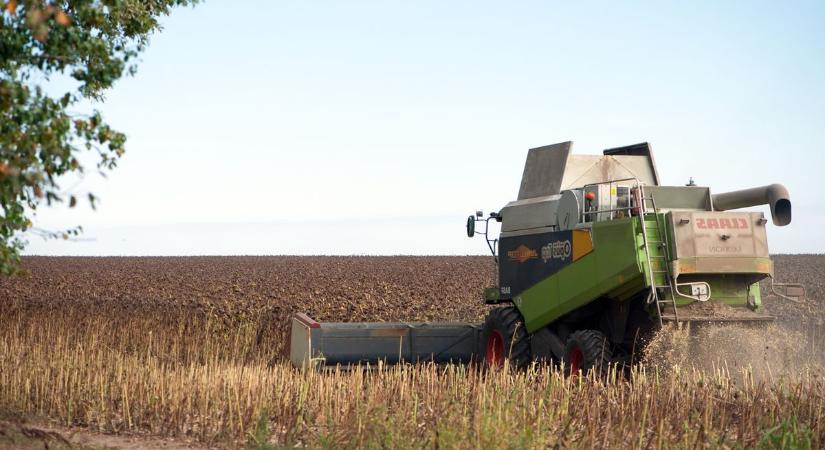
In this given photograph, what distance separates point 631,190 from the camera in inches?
433

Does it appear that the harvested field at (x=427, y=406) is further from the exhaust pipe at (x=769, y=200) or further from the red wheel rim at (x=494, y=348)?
the red wheel rim at (x=494, y=348)

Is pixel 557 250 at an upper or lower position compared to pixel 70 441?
upper

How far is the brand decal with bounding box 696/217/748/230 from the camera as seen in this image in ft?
34.8

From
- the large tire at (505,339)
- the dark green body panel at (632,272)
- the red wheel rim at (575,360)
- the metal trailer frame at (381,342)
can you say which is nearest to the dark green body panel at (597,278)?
the dark green body panel at (632,272)


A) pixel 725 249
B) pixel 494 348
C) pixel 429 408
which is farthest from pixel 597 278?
A: pixel 429 408

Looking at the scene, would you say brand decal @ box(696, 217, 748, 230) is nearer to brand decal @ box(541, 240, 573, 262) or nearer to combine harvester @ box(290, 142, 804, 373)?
combine harvester @ box(290, 142, 804, 373)

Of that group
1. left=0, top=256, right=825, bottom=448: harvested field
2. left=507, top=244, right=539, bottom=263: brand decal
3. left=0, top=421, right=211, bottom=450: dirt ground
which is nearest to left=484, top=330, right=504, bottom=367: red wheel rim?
left=507, top=244, right=539, bottom=263: brand decal

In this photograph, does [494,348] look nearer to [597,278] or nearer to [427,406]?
[597,278]

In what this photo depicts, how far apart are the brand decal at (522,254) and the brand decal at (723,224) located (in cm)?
264

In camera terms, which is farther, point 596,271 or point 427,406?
point 596,271

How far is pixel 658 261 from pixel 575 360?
5.64 ft

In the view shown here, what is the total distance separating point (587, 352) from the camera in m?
11.0

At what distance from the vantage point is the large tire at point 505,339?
→ 42.0ft

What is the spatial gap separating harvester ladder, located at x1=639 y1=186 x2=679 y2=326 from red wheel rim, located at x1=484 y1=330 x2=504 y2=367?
3264mm
